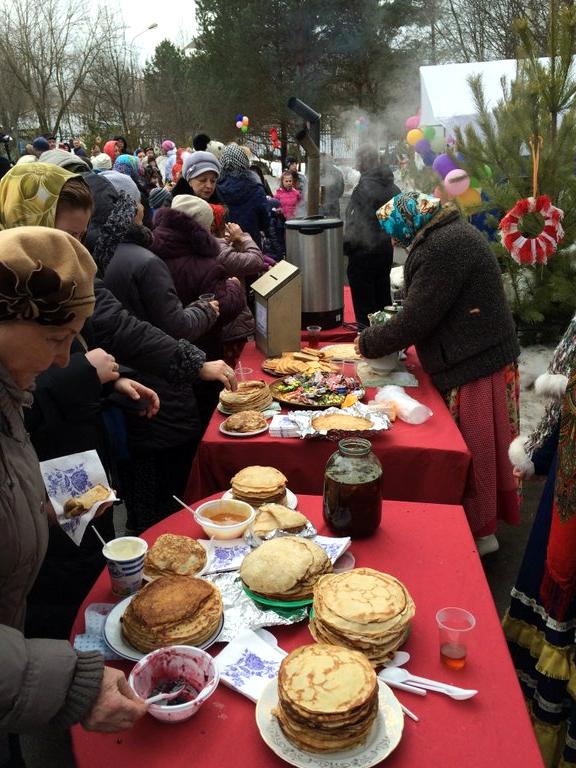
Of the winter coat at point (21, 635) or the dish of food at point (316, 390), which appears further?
Answer: the dish of food at point (316, 390)

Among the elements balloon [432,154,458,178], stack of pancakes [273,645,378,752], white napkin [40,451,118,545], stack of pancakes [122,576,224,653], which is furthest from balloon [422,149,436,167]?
stack of pancakes [273,645,378,752]

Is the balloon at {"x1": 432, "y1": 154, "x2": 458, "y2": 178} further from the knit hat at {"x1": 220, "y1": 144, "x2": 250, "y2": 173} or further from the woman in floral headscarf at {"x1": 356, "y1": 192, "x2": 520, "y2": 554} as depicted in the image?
the woman in floral headscarf at {"x1": 356, "y1": 192, "x2": 520, "y2": 554}

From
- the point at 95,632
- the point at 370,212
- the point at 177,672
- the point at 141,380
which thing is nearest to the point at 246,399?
the point at 141,380

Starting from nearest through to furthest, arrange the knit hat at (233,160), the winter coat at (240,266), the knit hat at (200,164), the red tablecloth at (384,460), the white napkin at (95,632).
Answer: the white napkin at (95,632) → the red tablecloth at (384,460) → the winter coat at (240,266) → the knit hat at (200,164) → the knit hat at (233,160)

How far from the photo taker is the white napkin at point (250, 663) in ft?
4.15

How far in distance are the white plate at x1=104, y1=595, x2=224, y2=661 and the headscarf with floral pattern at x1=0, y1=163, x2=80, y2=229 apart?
1247 mm

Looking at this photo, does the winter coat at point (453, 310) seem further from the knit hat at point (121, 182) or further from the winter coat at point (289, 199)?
the winter coat at point (289, 199)

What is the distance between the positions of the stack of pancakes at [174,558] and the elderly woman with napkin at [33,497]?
36 centimetres

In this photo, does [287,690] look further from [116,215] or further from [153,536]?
[116,215]

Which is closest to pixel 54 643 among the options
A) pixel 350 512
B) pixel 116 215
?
pixel 350 512

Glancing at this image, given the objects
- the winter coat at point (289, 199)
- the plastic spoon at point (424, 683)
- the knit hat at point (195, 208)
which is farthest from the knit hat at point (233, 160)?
the plastic spoon at point (424, 683)

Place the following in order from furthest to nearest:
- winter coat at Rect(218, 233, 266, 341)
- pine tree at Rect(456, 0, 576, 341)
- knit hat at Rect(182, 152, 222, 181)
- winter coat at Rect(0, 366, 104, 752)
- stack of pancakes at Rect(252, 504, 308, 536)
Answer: knit hat at Rect(182, 152, 222, 181), pine tree at Rect(456, 0, 576, 341), winter coat at Rect(218, 233, 266, 341), stack of pancakes at Rect(252, 504, 308, 536), winter coat at Rect(0, 366, 104, 752)

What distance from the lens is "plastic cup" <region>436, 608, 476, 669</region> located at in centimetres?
131

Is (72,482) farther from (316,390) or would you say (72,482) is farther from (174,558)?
(316,390)
